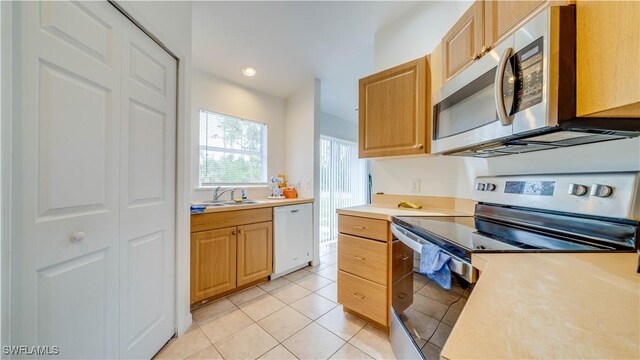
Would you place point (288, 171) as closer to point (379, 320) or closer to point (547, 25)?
point (379, 320)

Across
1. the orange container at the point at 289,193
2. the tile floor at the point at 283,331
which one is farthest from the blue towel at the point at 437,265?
the orange container at the point at 289,193

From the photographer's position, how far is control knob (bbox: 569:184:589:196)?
0.86 metres

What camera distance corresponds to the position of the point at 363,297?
1587 mm

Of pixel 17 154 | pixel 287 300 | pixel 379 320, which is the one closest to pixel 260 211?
pixel 287 300

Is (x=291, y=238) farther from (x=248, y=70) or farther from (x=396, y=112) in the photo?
(x=248, y=70)

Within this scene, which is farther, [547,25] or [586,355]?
[547,25]

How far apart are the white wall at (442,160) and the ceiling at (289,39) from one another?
0.16 meters

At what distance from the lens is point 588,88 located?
2.28ft

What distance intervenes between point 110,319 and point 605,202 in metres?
2.16

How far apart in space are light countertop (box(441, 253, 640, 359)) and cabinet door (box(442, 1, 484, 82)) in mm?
1038

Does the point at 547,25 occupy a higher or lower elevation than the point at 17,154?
higher

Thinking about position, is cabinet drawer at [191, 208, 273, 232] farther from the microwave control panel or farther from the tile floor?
the microwave control panel

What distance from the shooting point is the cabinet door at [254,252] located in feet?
7.05

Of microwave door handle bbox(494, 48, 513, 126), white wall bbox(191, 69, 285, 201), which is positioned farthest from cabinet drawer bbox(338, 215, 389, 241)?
white wall bbox(191, 69, 285, 201)
